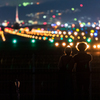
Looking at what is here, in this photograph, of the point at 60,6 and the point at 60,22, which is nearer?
the point at 60,22

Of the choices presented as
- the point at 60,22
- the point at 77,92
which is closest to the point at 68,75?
the point at 77,92

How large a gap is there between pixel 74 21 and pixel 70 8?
31.6ft

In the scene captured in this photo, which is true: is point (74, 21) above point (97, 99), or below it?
above

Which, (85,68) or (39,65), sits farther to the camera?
(39,65)

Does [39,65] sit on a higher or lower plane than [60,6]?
lower

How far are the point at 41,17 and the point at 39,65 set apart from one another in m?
54.0

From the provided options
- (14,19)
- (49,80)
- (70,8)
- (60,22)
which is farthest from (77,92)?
(14,19)

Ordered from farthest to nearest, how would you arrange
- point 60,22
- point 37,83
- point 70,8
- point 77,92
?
point 70,8 → point 60,22 → point 37,83 → point 77,92

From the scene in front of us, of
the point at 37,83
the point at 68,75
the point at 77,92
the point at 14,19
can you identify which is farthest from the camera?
the point at 14,19

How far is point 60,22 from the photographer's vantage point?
63312 millimetres

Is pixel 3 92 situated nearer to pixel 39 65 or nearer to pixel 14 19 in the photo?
pixel 39 65

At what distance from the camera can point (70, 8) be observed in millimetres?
67688

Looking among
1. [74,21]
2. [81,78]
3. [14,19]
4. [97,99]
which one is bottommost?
[97,99]

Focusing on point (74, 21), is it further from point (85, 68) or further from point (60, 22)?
point (85, 68)
